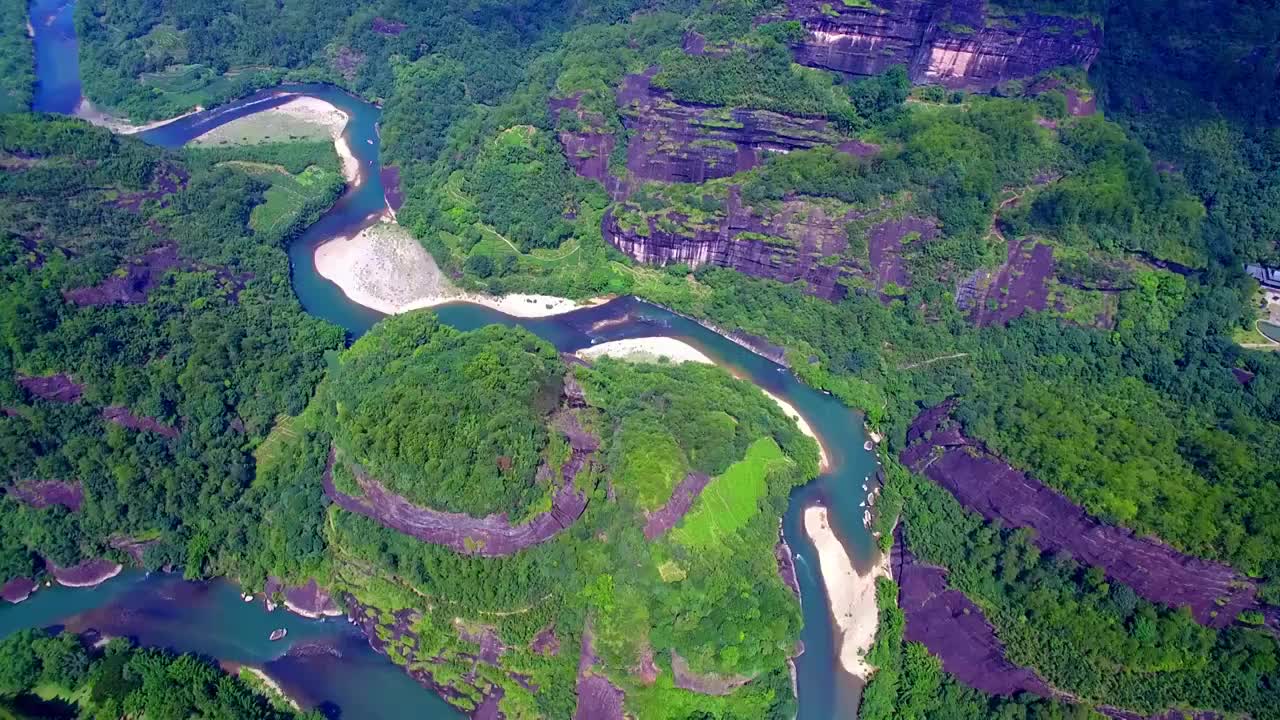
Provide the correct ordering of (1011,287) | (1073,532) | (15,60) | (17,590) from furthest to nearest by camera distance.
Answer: (15,60), (1011,287), (17,590), (1073,532)

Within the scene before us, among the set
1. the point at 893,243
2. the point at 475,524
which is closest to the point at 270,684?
the point at 475,524

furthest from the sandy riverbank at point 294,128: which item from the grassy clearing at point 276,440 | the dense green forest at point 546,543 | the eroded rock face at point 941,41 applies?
the eroded rock face at point 941,41

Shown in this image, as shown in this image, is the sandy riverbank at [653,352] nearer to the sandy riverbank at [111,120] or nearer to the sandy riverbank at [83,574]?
the sandy riverbank at [83,574]

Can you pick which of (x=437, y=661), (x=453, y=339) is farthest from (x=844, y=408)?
(x=437, y=661)

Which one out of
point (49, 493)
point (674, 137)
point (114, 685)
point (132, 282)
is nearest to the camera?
point (114, 685)

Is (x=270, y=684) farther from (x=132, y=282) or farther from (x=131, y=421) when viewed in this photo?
(x=132, y=282)

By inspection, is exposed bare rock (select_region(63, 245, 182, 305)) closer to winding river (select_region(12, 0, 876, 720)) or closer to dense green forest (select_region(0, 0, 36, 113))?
winding river (select_region(12, 0, 876, 720))

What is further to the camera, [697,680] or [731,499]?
[731,499]
